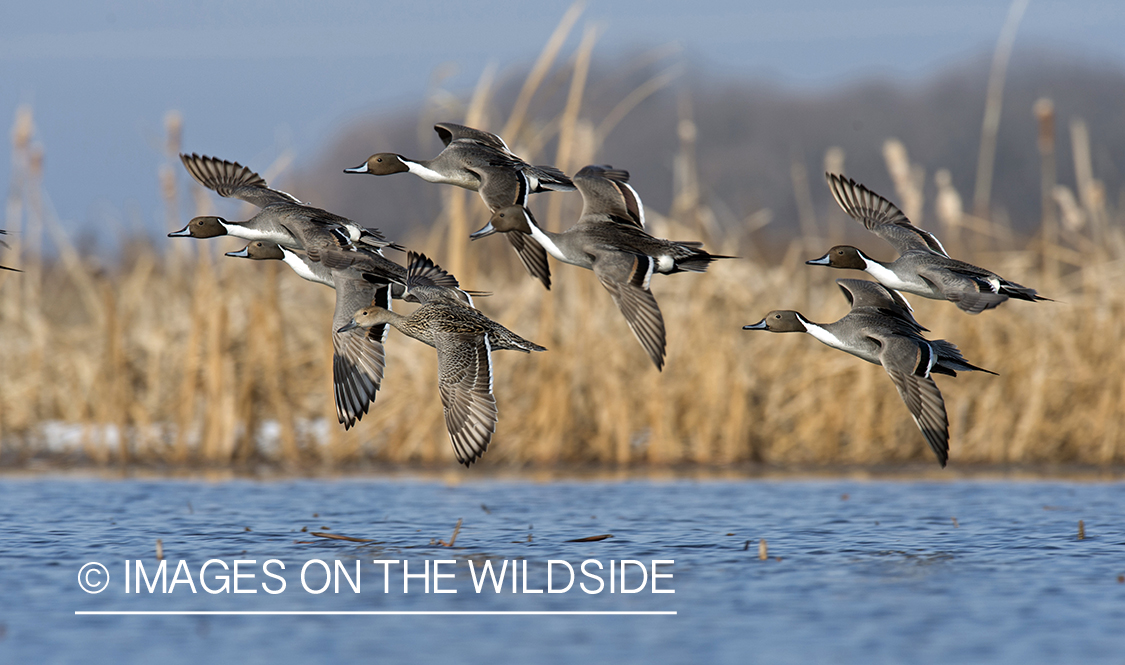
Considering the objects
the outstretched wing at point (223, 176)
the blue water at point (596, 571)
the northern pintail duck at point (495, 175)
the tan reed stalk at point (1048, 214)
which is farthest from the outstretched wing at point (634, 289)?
the tan reed stalk at point (1048, 214)

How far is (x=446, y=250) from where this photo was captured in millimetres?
10453

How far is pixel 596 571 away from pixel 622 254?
251cm

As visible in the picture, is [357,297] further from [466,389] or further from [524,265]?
[524,265]

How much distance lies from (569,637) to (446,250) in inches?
213

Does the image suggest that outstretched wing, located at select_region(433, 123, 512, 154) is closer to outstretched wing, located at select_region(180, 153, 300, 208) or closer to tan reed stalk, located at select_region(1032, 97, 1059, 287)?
outstretched wing, located at select_region(180, 153, 300, 208)

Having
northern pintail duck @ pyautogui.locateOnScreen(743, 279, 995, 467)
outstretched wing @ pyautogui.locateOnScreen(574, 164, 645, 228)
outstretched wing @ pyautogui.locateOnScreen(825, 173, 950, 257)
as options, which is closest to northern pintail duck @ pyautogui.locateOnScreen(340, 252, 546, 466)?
outstretched wing @ pyautogui.locateOnScreen(574, 164, 645, 228)

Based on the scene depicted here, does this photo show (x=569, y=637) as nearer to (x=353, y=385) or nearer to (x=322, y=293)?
(x=353, y=385)

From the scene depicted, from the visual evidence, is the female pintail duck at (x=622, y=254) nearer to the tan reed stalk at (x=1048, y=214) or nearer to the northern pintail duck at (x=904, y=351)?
the northern pintail duck at (x=904, y=351)

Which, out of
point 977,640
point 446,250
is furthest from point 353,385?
point 446,250

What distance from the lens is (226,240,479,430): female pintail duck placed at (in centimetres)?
452

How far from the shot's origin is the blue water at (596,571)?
5.30m

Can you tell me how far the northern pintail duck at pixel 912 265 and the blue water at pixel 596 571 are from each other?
1.52m

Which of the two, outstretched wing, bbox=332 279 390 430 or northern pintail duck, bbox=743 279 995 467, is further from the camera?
outstretched wing, bbox=332 279 390 430

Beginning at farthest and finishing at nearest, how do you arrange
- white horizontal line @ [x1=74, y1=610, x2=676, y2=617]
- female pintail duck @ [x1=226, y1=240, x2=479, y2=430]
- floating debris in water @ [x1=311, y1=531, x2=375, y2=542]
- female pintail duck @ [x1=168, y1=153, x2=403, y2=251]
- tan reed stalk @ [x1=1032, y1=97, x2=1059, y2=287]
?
tan reed stalk @ [x1=1032, y1=97, x2=1059, y2=287], floating debris in water @ [x1=311, y1=531, x2=375, y2=542], white horizontal line @ [x1=74, y1=610, x2=676, y2=617], female pintail duck @ [x1=226, y1=240, x2=479, y2=430], female pintail duck @ [x1=168, y1=153, x2=403, y2=251]
